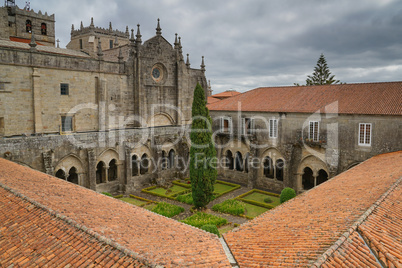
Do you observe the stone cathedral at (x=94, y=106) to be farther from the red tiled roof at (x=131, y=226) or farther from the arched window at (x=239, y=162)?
the red tiled roof at (x=131, y=226)

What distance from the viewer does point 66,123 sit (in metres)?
26.1

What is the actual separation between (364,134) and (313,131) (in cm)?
384

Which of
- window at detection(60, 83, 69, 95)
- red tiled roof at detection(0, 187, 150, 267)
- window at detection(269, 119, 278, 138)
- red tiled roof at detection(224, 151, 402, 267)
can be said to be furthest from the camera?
window at detection(269, 119, 278, 138)

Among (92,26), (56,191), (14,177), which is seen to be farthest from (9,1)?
(56,191)

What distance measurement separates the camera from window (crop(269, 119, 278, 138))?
26216mm

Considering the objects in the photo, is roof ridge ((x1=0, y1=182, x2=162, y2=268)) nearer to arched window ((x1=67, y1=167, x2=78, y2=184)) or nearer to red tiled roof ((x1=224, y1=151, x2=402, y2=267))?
red tiled roof ((x1=224, y1=151, x2=402, y2=267))

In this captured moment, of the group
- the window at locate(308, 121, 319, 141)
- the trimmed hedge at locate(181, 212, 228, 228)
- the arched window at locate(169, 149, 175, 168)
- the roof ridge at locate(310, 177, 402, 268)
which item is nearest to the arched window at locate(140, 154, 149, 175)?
the arched window at locate(169, 149, 175, 168)

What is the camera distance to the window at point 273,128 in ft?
86.0

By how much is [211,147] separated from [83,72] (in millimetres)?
14490

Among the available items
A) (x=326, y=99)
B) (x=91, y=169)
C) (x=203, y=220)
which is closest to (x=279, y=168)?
(x=326, y=99)

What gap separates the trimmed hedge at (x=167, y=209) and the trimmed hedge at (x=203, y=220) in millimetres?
1504

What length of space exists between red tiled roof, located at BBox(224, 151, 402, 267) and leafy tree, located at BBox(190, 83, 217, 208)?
8.77 m

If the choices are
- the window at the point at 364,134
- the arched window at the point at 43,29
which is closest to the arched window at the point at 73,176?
the arched window at the point at 43,29

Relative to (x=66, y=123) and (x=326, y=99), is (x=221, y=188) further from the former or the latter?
(x=66, y=123)
